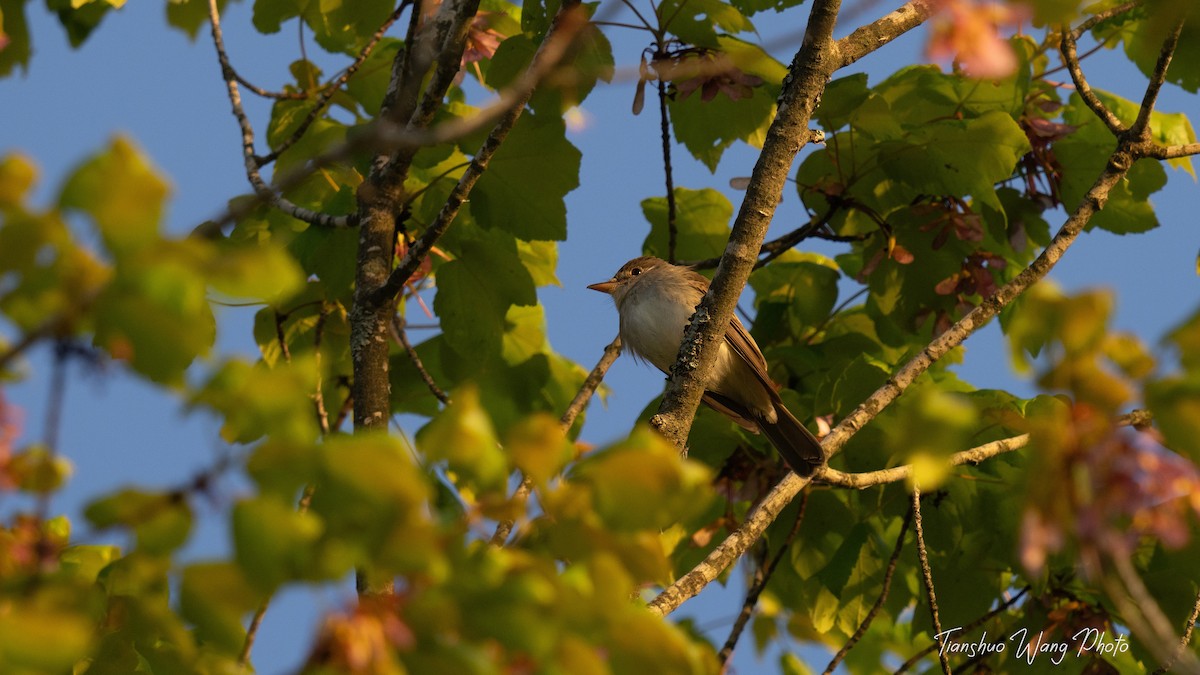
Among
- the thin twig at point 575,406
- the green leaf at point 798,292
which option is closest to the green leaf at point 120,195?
the thin twig at point 575,406

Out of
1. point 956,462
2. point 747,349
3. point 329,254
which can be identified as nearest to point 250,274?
point 956,462

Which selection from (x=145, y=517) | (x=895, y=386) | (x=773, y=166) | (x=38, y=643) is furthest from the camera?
(x=895, y=386)

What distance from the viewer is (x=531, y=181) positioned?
506 centimetres

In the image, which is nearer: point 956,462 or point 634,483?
point 634,483

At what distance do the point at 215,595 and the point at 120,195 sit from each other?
59 centimetres

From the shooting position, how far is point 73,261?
61.6 inches

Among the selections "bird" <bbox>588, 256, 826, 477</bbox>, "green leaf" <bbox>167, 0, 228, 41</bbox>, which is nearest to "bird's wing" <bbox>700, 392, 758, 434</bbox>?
"bird" <bbox>588, 256, 826, 477</bbox>

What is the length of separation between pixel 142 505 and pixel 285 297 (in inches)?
147

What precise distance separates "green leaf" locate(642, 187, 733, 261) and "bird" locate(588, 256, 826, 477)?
17 cm

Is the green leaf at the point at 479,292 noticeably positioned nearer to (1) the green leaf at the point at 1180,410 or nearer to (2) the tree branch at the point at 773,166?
(2) the tree branch at the point at 773,166

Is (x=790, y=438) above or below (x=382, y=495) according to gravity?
above

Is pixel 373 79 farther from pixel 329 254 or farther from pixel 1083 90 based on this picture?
pixel 1083 90

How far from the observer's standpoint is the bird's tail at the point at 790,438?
15.9 ft

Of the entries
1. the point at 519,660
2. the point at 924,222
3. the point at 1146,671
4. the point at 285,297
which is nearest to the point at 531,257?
the point at 285,297
